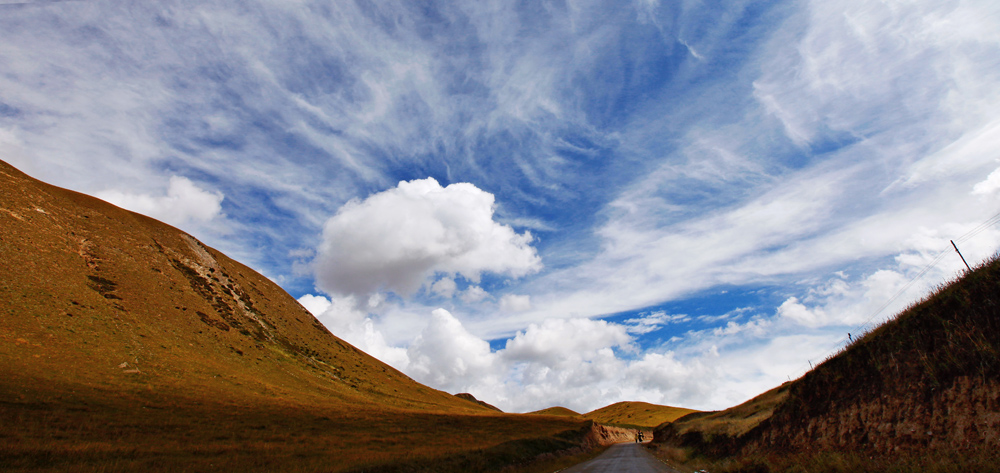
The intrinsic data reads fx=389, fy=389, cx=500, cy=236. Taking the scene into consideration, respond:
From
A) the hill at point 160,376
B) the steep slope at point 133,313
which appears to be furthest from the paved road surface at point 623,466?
the steep slope at point 133,313

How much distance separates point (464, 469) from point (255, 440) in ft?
56.1

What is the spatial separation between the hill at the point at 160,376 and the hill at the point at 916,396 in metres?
19.1

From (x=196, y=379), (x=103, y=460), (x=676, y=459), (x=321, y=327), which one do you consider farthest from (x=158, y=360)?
(x=321, y=327)

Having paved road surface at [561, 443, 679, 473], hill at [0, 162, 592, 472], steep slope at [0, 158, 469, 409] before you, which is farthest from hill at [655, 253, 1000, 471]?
steep slope at [0, 158, 469, 409]

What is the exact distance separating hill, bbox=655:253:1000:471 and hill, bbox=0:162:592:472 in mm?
19143

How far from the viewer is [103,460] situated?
64.6 feet

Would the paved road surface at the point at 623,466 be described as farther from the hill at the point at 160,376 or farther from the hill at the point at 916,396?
the hill at the point at 916,396

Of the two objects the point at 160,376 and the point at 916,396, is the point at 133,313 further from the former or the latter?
the point at 916,396

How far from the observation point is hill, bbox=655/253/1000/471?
39.0ft

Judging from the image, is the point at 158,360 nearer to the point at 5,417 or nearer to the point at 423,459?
the point at 5,417

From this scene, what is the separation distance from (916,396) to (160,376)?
67142 millimetres

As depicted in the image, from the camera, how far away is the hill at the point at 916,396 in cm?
1190

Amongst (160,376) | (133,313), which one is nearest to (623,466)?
(160,376)

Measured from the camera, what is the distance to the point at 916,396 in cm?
1468
